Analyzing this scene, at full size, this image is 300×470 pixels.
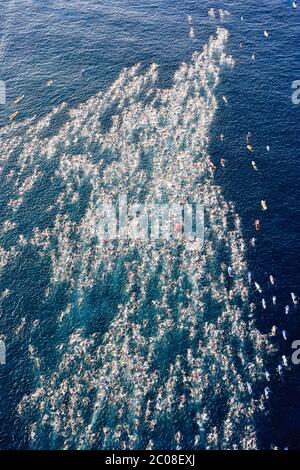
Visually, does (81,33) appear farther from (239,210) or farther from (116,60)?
(239,210)

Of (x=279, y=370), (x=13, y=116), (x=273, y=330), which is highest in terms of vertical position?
(x=13, y=116)

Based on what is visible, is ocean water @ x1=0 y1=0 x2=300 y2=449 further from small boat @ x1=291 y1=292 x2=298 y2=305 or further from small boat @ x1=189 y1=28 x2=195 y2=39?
small boat @ x1=189 y1=28 x2=195 y2=39

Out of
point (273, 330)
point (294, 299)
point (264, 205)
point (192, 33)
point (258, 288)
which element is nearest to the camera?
point (273, 330)

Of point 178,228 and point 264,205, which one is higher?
point 178,228

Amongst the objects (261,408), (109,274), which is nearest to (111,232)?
(109,274)

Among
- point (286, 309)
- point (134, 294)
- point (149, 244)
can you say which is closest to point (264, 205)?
point (286, 309)

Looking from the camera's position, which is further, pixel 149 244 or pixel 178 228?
pixel 178 228

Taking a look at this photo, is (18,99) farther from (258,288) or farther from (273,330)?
(273,330)
